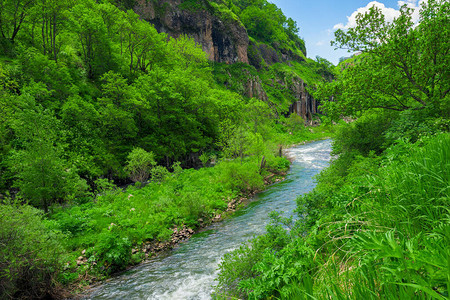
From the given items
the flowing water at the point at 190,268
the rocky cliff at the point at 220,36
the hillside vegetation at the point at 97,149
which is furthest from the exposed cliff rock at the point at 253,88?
the flowing water at the point at 190,268

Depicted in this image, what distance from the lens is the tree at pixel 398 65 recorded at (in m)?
10.0

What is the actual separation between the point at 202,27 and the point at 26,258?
91680 millimetres

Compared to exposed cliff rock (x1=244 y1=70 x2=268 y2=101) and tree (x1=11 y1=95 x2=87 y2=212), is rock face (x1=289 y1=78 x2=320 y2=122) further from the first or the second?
tree (x1=11 y1=95 x2=87 y2=212)

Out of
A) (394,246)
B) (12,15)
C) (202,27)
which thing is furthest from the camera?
(202,27)

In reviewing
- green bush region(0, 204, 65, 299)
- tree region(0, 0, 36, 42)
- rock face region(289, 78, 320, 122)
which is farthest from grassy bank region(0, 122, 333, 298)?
rock face region(289, 78, 320, 122)

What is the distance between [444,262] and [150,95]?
105ft

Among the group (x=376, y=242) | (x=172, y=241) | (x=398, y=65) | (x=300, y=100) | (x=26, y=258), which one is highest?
(x=300, y=100)

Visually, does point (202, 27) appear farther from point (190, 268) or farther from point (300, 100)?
point (190, 268)

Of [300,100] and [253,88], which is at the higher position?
[253,88]

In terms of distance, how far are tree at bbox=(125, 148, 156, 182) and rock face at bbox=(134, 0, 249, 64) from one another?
67.3m

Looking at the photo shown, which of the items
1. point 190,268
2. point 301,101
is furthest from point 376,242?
point 301,101

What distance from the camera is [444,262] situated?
144 cm

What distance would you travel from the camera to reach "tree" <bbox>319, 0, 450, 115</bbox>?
10.0 meters

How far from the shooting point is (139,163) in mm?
22484
